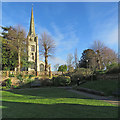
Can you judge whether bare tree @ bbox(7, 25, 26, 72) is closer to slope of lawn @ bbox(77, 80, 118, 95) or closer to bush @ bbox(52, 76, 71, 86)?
bush @ bbox(52, 76, 71, 86)

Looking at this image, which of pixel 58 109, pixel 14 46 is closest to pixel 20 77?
pixel 14 46

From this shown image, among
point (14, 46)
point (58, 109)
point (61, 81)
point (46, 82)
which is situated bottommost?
point (46, 82)

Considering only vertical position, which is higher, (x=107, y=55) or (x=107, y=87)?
(x=107, y=55)

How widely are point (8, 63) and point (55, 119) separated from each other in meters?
25.0

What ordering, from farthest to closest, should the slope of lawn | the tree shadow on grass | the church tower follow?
the church tower < the slope of lawn < the tree shadow on grass

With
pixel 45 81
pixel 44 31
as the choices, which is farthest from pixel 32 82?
pixel 44 31

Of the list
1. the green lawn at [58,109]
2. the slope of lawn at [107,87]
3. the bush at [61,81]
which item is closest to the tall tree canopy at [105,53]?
the bush at [61,81]

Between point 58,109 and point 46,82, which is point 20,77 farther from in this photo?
point 58,109

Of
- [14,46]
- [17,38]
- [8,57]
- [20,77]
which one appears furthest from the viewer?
[8,57]

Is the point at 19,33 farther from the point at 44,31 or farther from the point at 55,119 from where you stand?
the point at 55,119

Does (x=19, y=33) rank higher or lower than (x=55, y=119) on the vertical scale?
higher

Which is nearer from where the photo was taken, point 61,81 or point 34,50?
point 61,81

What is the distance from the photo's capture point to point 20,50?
23547 mm

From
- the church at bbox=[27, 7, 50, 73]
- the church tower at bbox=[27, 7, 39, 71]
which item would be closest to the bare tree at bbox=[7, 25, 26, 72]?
the church tower at bbox=[27, 7, 39, 71]
